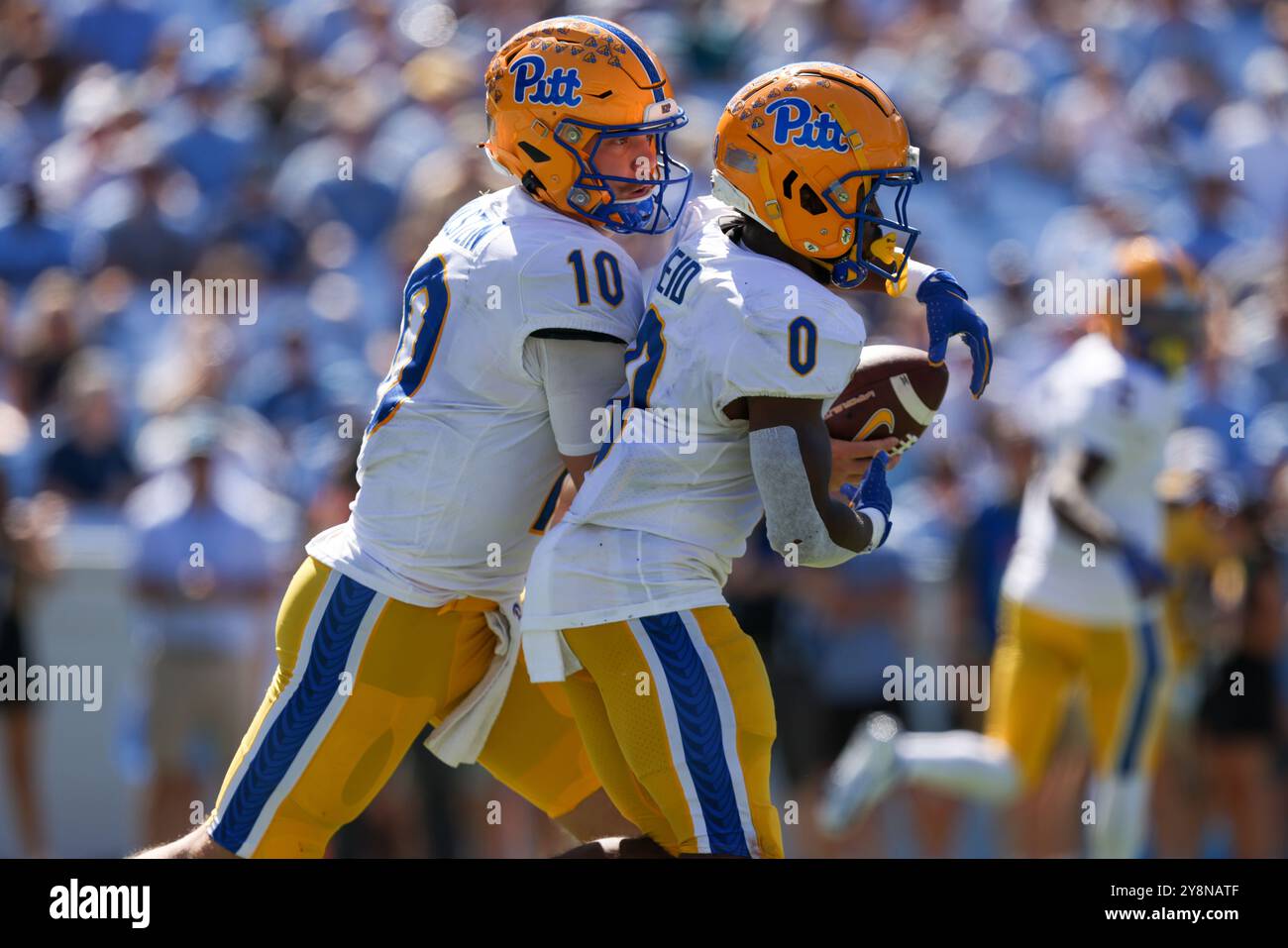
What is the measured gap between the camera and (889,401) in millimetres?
4059

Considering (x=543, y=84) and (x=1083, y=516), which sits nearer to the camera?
(x=543, y=84)

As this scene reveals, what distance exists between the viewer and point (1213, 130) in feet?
34.1

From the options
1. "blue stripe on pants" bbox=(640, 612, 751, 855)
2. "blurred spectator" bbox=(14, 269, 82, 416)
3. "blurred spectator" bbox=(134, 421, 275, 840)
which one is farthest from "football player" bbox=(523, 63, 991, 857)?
"blurred spectator" bbox=(14, 269, 82, 416)

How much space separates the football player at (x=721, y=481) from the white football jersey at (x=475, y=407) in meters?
0.19

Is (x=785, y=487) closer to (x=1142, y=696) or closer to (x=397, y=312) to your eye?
(x=1142, y=696)

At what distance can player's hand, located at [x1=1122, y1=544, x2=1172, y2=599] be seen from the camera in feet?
21.8

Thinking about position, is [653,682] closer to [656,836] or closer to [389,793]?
[656,836]

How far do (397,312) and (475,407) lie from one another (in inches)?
195

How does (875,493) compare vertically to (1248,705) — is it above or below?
above

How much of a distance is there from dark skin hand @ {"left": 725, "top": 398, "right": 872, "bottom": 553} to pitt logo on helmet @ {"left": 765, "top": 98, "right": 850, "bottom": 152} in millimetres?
520

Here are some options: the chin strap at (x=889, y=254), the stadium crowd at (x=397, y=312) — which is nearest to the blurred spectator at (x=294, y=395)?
the stadium crowd at (x=397, y=312)

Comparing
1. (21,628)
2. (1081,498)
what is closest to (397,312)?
(21,628)

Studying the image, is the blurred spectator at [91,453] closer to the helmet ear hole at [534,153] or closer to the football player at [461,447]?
the football player at [461,447]

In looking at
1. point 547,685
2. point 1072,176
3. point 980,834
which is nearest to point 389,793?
point 980,834
